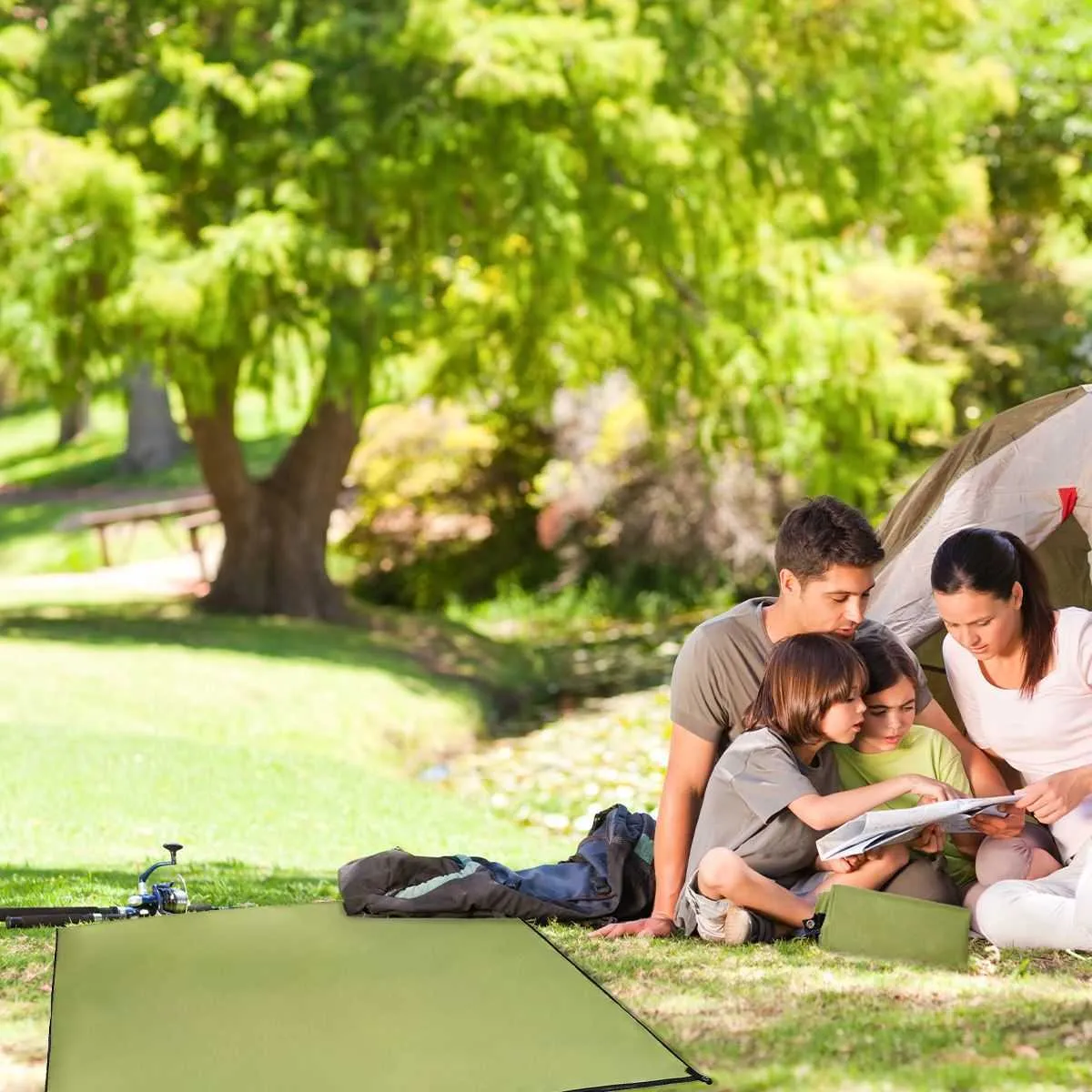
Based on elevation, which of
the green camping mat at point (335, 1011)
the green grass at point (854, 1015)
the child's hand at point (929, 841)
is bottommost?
the green camping mat at point (335, 1011)

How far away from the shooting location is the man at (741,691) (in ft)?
15.9

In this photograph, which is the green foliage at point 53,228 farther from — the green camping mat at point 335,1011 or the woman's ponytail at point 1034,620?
the woman's ponytail at point 1034,620

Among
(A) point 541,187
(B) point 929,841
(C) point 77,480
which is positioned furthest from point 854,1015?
(C) point 77,480

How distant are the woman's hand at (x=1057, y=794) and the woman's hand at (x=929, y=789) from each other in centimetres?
19

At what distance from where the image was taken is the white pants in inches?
181

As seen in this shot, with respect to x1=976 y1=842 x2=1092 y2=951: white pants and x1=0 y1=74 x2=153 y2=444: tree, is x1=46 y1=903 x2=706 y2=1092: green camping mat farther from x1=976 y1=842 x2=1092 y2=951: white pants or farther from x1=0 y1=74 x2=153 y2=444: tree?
x1=0 y1=74 x2=153 y2=444: tree

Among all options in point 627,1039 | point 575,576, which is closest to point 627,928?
point 627,1039

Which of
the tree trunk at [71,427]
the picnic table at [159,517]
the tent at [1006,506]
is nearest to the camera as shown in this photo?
the tent at [1006,506]

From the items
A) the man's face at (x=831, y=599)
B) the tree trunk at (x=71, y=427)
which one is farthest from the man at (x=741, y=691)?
the tree trunk at (x=71, y=427)

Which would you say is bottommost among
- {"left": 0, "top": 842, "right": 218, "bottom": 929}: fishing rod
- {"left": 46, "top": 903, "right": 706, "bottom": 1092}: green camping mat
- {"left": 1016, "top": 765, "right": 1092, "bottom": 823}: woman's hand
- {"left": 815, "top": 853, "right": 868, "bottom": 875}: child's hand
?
{"left": 0, "top": 842, "right": 218, "bottom": 929}: fishing rod

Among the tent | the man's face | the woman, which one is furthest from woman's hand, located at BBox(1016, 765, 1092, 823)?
the tent

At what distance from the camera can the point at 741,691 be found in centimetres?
503

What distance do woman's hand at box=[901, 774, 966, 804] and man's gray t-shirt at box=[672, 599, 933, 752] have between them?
0.47 m

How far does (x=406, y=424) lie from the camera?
19906mm
